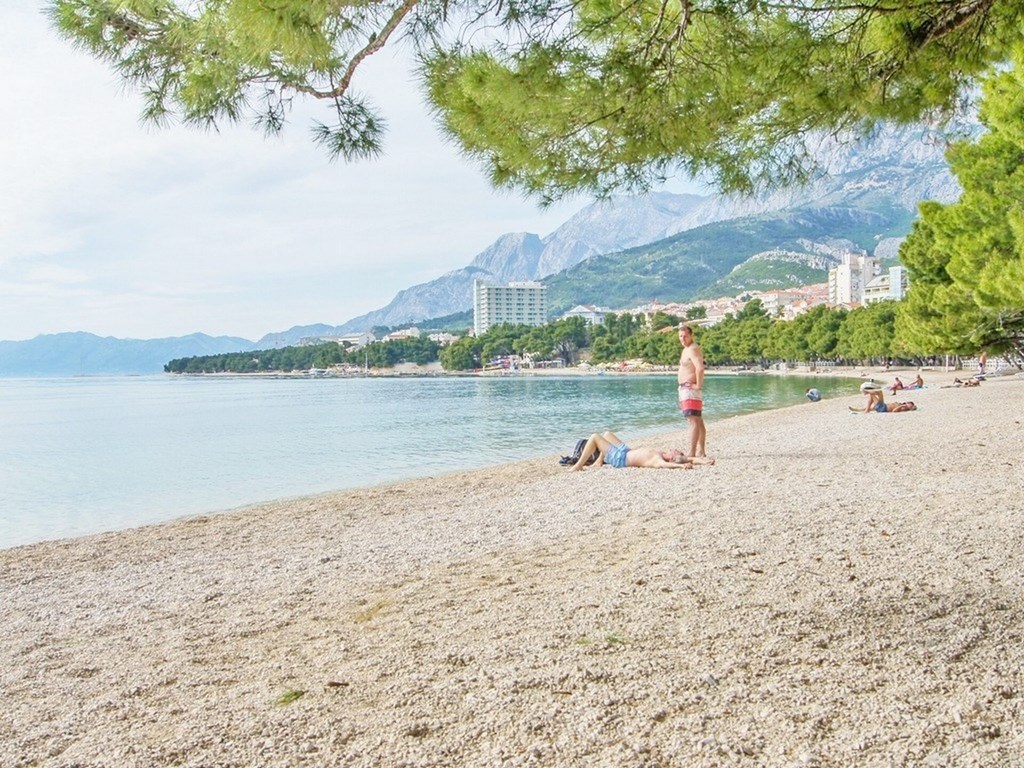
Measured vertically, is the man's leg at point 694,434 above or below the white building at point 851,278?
below

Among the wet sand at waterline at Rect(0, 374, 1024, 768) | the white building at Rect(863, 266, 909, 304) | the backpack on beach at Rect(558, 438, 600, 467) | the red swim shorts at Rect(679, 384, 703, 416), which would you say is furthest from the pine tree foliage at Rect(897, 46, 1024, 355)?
the white building at Rect(863, 266, 909, 304)

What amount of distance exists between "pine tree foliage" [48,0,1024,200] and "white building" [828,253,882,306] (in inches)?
6384

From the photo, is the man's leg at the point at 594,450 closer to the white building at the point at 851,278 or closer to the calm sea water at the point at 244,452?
the calm sea water at the point at 244,452

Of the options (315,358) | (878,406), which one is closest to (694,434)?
(878,406)

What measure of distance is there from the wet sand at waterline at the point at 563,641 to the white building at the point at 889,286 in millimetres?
132207

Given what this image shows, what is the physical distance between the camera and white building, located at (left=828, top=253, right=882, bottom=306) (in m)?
158

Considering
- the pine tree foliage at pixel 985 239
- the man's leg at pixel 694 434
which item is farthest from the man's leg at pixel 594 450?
the pine tree foliage at pixel 985 239

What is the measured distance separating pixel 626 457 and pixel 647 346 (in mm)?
104158

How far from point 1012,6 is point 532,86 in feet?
8.24

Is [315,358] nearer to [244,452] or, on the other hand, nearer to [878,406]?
[244,452]

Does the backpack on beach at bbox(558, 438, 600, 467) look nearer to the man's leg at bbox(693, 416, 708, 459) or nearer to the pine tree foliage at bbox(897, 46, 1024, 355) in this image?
the man's leg at bbox(693, 416, 708, 459)

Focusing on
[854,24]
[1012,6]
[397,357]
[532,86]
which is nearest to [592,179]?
[532,86]

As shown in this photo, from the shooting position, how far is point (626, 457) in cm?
982

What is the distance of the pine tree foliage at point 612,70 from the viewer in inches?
142
